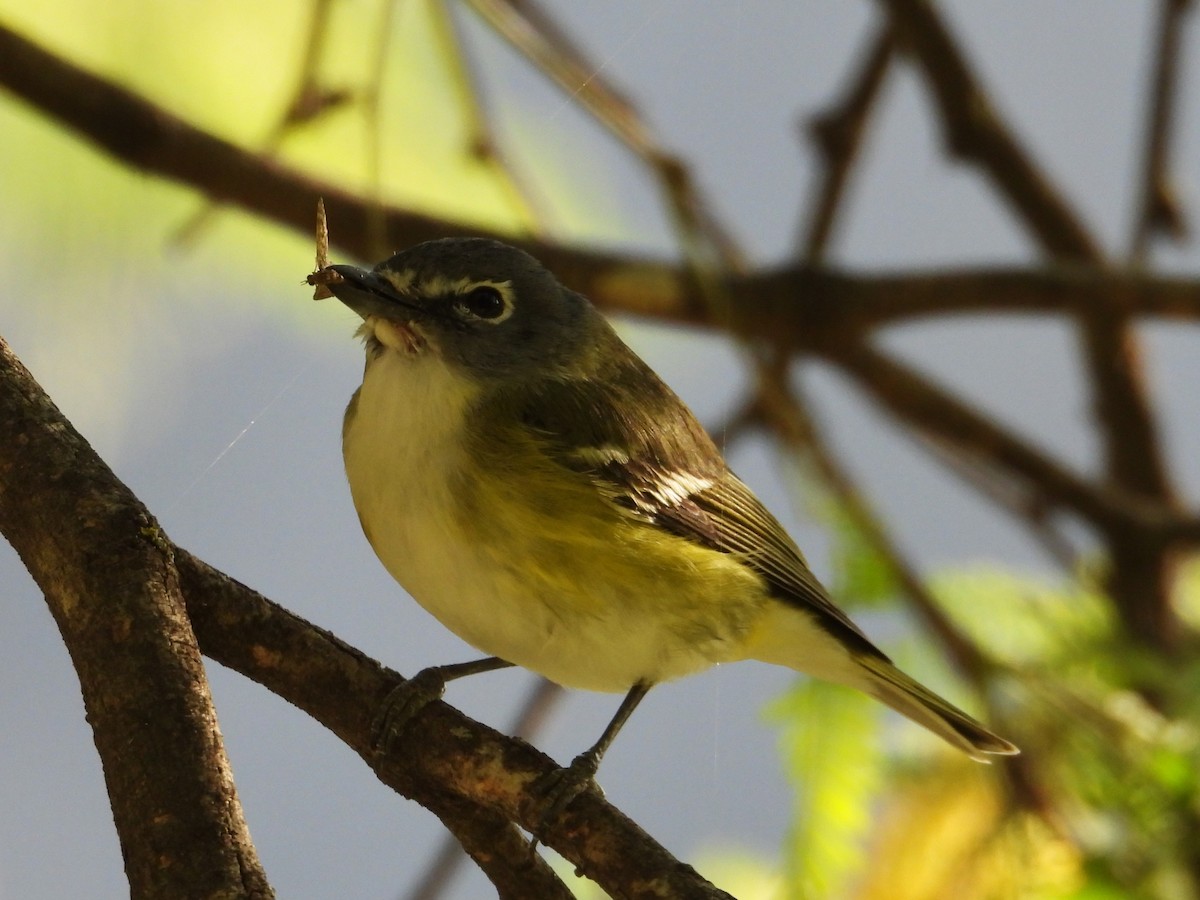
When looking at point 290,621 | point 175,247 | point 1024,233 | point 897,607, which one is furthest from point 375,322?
point 1024,233

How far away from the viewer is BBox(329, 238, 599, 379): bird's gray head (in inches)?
83.4

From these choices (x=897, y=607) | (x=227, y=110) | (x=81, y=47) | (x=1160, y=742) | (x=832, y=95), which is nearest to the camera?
(x=81, y=47)

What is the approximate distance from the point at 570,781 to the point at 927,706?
3.77ft

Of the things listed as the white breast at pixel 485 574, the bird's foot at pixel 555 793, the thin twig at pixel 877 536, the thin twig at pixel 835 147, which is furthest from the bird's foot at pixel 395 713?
the thin twig at pixel 835 147

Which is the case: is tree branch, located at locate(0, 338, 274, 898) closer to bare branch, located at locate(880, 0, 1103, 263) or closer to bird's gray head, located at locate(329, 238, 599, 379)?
bird's gray head, located at locate(329, 238, 599, 379)

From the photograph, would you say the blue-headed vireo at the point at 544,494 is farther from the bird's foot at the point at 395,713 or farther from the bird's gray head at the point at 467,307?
the bird's foot at the point at 395,713

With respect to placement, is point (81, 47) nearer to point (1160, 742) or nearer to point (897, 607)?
point (897, 607)

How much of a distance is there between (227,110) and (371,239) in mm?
363

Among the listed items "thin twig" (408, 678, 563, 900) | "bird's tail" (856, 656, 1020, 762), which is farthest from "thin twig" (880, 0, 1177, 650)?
"thin twig" (408, 678, 563, 900)

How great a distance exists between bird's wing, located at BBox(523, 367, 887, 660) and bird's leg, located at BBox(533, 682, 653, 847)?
35 centimetres

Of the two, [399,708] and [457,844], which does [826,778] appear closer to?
[457,844]

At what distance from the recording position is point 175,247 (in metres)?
2.33

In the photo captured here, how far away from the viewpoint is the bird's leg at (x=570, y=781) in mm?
1566

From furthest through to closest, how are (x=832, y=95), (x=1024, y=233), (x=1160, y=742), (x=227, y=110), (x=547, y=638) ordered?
(x=1024, y=233)
(x=832, y=95)
(x=1160, y=742)
(x=227, y=110)
(x=547, y=638)
